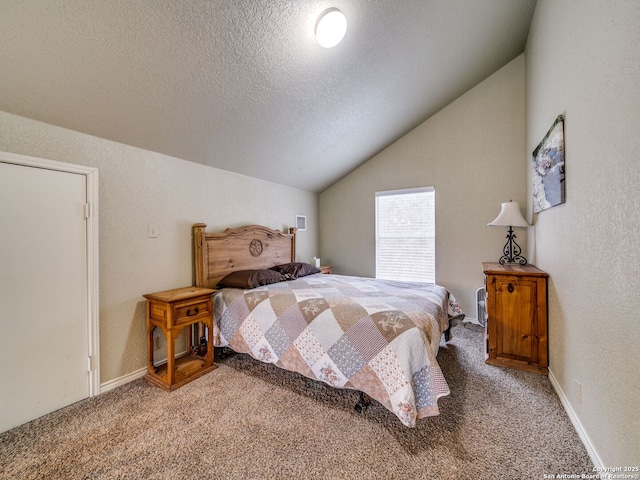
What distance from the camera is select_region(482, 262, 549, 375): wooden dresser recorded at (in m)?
2.27

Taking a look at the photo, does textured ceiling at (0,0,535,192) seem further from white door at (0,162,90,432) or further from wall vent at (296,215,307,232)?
wall vent at (296,215,307,232)

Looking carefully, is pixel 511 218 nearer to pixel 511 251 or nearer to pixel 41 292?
→ pixel 511 251

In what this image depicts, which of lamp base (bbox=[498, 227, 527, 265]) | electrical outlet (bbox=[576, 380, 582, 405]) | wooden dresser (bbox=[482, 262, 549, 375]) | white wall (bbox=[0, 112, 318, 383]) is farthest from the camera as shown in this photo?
lamp base (bbox=[498, 227, 527, 265])

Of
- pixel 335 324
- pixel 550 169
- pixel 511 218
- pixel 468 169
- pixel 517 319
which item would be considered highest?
pixel 468 169

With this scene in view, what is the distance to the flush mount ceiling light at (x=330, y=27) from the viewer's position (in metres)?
1.89

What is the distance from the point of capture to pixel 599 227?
133cm

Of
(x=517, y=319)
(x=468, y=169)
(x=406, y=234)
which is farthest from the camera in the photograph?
(x=406, y=234)

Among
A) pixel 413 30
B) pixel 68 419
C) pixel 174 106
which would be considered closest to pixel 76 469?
pixel 68 419

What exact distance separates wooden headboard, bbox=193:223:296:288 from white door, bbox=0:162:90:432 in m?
0.90

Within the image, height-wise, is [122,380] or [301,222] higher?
[301,222]

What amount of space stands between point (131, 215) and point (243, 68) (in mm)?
1522

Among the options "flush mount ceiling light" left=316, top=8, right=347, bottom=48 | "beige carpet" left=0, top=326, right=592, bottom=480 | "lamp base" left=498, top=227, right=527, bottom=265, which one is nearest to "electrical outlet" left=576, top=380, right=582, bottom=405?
"beige carpet" left=0, top=326, right=592, bottom=480

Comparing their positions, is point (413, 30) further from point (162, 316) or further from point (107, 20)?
point (162, 316)

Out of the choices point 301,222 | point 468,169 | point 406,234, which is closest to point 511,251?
point 468,169
